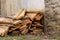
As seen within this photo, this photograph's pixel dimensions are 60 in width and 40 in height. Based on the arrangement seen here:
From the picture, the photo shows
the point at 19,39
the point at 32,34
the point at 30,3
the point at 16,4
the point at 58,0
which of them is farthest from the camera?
the point at 16,4

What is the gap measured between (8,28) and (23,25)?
1.87 ft

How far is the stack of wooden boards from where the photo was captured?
8.33 metres

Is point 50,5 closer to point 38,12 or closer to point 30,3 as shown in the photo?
point 38,12

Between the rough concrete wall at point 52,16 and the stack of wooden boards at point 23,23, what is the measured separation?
17.3 inches

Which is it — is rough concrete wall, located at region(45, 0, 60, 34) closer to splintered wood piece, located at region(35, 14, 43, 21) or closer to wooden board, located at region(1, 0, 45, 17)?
splintered wood piece, located at region(35, 14, 43, 21)


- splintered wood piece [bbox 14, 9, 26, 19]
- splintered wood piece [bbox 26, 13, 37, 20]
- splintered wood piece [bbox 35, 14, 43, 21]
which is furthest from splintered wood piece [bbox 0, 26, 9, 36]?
splintered wood piece [bbox 35, 14, 43, 21]

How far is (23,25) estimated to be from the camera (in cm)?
845

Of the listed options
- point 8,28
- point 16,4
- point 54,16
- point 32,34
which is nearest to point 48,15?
point 54,16

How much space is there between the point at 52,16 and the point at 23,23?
1.06 m

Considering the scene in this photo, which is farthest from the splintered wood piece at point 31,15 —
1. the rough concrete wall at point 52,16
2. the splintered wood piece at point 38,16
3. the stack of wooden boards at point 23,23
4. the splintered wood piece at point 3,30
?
the splintered wood piece at point 3,30

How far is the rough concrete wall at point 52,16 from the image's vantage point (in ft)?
26.4

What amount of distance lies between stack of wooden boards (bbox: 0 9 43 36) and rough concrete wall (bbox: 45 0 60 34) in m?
0.44

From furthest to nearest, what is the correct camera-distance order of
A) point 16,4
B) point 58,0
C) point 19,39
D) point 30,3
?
1. point 16,4
2. point 30,3
3. point 58,0
4. point 19,39

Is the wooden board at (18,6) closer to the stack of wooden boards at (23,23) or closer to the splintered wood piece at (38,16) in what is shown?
the splintered wood piece at (38,16)
